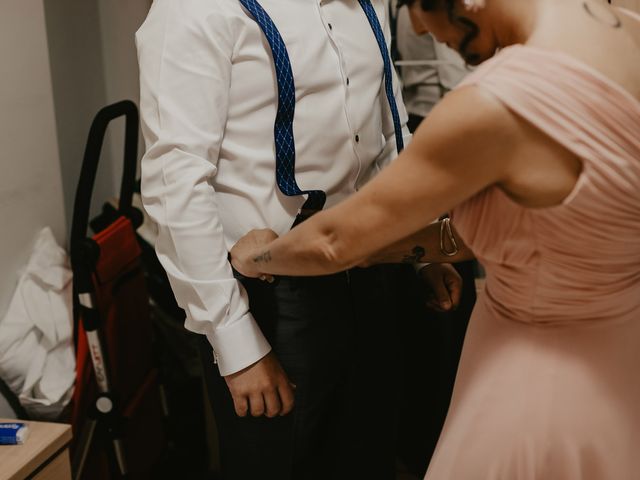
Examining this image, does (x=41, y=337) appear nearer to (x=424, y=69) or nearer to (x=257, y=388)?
(x=257, y=388)

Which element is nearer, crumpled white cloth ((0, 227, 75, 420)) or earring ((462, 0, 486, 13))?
earring ((462, 0, 486, 13))

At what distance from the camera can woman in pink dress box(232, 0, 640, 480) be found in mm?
824

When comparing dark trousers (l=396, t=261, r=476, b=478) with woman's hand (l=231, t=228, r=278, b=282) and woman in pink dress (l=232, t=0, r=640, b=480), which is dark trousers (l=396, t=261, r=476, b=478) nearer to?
woman's hand (l=231, t=228, r=278, b=282)

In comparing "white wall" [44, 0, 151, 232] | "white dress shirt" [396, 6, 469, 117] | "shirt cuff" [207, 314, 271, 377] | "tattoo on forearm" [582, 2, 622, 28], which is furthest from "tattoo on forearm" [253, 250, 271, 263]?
"white dress shirt" [396, 6, 469, 117]

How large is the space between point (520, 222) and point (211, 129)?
0.54m

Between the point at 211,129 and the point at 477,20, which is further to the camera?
the point at 211,129

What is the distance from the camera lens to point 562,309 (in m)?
0.95

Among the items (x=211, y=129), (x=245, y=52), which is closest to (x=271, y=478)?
(x=211, y=129)

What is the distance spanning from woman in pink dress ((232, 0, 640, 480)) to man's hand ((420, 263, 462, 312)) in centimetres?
36

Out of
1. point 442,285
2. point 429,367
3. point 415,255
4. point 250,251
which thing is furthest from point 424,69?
point 250,251

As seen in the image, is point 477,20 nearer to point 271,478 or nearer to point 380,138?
point 380,138

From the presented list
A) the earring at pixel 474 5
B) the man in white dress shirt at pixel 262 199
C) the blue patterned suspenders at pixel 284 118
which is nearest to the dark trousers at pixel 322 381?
the man in white dress shirt at pixel 262 199

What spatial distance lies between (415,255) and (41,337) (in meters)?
0.96

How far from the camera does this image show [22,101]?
5.62 ft
